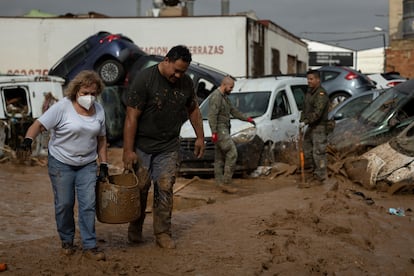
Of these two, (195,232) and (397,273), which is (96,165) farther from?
(397,273)

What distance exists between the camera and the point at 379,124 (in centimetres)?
1126

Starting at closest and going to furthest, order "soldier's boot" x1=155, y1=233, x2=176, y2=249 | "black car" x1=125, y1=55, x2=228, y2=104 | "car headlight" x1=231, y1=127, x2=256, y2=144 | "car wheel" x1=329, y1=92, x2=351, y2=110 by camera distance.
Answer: "soldier's boot" x1=155, y1=233, x2=176, y2=249, "car headlight" x1=231, y1=127, x2=256, y2=144, "black car" x1=125, y1=55, x2=228, y2=104, "car wheel" x1=329, y1=92, x2=351, y2=110

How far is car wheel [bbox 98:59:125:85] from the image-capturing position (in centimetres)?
1576

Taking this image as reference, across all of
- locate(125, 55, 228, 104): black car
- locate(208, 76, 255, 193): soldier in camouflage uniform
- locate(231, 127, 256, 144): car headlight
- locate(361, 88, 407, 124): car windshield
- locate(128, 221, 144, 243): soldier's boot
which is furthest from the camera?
locate(125, 55, 228, 104): black car

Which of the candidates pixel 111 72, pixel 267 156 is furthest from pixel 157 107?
pixel 111 72

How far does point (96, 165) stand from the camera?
5.85m

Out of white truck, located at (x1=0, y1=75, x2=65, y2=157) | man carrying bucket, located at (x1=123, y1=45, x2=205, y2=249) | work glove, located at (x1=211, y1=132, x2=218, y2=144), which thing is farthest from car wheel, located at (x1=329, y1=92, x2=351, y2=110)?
man carrying bucket, located at (x1=123, y1=45, x2=205, y2=249)

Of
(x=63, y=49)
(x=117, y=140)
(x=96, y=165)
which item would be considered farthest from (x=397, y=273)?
(x=63, y=49)

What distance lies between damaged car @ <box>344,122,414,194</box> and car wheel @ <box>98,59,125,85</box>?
6.99 meters

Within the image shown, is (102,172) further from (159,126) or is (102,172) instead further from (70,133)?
(159,126)

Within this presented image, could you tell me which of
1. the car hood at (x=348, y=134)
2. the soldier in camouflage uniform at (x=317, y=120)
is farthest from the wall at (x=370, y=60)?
the soldier in camouflage uniform at (x=317, y=120)

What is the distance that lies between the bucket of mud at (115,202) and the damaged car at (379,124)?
20.5 feet

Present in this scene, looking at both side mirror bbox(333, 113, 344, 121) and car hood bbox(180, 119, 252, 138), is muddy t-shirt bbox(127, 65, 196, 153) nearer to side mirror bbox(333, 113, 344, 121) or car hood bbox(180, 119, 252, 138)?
car hood bbox(180, 119, 252, 138)

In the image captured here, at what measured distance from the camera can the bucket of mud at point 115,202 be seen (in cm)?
574
